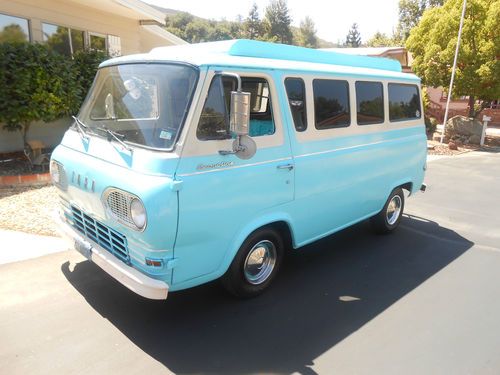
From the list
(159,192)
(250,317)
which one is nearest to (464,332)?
(250,317)

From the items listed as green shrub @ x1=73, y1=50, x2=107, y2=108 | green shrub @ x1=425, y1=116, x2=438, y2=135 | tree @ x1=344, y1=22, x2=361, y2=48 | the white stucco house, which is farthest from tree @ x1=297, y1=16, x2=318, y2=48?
green shrub @ x1=73, y1=50, x2=107, y2=108

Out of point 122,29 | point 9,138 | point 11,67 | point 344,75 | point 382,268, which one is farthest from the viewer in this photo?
point 122,29

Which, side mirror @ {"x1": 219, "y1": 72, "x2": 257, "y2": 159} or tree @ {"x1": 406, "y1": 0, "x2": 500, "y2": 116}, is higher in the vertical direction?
tree @ {"x1": 406, "y1": 0, "x2": 500, "y2": 116}

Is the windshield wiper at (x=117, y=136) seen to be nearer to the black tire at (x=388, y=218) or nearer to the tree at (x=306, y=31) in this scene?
the black tire at (x=388, y=218)

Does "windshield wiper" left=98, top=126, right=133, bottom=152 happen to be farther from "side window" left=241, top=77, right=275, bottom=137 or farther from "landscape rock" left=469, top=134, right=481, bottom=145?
"landscape rock" left=469, top=134, right=481, bottom=145

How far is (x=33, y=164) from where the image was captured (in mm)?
7824

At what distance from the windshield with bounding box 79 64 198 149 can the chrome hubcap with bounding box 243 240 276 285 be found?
140 centimetres

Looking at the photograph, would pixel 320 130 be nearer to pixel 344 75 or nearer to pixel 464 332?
pixel 344 75

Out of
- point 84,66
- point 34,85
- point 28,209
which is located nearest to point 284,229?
point 28,209

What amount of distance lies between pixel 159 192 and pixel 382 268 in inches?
119

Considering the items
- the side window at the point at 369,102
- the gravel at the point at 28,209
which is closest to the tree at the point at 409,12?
the side window at the point at 369,102

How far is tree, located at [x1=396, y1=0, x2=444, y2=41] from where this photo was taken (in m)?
42.4

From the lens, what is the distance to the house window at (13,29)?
Result: 799 cm

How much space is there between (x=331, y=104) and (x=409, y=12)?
4756 centimetres
